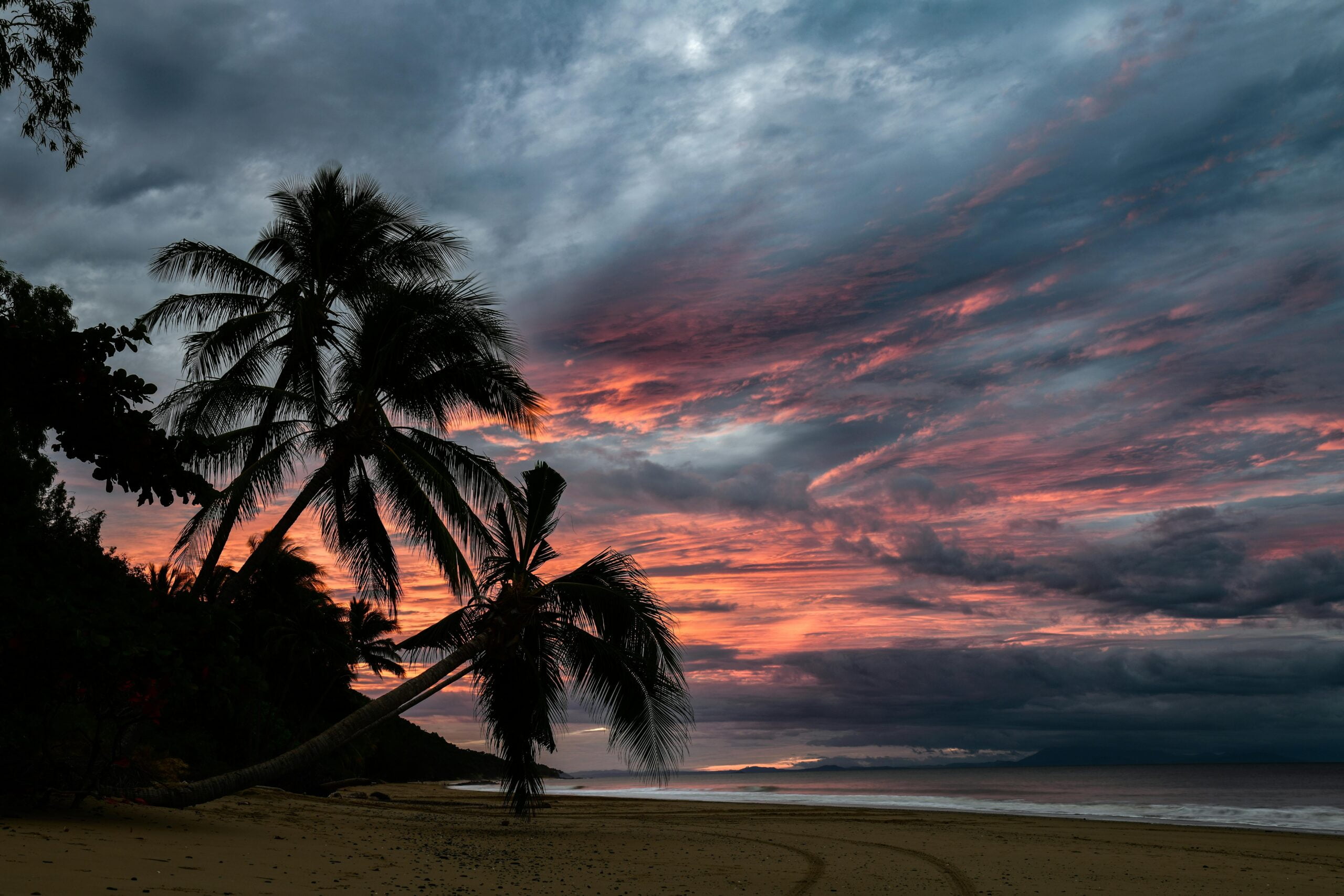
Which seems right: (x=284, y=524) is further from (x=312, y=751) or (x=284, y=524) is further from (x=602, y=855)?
(x=602, y=855)

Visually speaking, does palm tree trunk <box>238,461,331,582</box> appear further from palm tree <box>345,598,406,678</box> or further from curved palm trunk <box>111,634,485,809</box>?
palm tree <box>345,598,406,678</box>

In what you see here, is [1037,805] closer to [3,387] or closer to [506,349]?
[506,349]

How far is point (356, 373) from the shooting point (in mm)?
14602

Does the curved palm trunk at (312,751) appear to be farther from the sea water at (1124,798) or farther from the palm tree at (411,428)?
the sea water at (1124,798)

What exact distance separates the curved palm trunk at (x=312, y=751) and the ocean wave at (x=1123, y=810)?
17.9 meters

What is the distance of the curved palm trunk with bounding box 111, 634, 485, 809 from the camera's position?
8.77 m

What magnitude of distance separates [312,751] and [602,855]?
373 cm

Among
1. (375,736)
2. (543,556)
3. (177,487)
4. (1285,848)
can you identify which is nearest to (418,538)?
(543,556)

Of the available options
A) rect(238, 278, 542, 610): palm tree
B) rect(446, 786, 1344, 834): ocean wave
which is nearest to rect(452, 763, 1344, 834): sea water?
rect(446, 786, 1344, 834): ocean wave

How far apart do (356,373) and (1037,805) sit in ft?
86.7

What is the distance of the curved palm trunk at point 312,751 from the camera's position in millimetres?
8766

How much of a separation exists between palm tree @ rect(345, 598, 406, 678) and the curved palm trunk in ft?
76.3

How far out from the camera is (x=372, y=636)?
119ft

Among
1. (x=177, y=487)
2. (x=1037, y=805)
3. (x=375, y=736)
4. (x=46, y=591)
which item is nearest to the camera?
(x=46, y=591)
